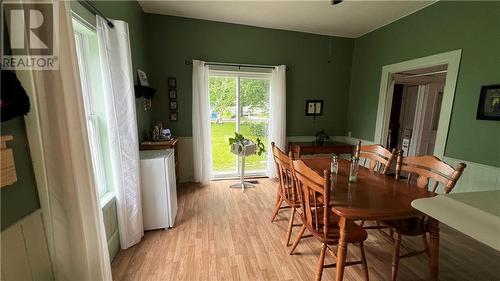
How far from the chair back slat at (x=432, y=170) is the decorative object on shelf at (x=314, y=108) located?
2.29 m

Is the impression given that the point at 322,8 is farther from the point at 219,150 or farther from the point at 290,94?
the point at 219,150

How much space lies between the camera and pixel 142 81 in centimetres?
264

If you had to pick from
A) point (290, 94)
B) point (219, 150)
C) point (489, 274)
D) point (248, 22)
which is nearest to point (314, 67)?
point (290, 94)

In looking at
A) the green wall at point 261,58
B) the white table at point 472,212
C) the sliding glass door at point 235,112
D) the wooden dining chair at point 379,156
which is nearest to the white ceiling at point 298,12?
the green wall at point 261,58

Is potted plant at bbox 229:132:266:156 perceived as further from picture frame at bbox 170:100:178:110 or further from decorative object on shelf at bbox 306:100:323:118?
decorative object on shelf at bbox 306:100:323:118

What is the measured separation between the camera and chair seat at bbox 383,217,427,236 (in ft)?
5.02

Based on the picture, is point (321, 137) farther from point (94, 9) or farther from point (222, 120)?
point (94, 9)

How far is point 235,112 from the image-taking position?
12.6 feet

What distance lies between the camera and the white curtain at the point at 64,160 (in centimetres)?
98

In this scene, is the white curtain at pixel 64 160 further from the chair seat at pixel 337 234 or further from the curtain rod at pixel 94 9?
the chair seat at pixel 337 234

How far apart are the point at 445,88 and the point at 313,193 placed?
8.22 feet

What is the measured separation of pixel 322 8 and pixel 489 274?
11.1ft

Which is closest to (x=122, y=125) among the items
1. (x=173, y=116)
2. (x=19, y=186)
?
(x=19, y=186)

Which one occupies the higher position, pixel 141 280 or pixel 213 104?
pixel 213 104
